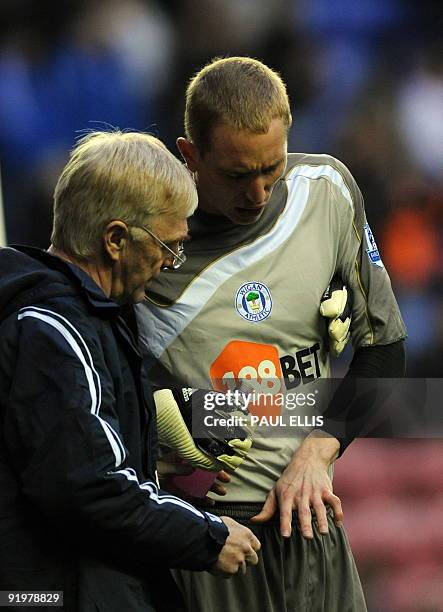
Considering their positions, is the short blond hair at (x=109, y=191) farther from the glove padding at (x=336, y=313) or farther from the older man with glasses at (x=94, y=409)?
the glove padding at (x=336, y=313)

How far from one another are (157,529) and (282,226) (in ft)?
2.58

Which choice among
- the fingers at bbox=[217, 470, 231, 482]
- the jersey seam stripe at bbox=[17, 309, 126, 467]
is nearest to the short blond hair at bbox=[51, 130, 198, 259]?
the jersey seam stripe at bbox=[17, 309, 126, 467]

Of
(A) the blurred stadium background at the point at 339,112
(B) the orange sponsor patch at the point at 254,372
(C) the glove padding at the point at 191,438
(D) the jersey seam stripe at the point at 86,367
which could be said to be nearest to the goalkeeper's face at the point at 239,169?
(B) the orange sponsor patch at the point at 254,372

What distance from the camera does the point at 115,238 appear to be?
176cm

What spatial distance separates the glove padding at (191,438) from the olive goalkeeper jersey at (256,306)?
0.22ft

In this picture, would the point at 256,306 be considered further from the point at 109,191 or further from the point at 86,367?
the point at 86,367

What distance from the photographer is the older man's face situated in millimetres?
1785

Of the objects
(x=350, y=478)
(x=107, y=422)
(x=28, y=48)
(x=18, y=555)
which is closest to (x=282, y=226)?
(x=107, y=422)

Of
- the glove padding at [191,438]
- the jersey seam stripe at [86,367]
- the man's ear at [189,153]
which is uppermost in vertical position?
the man's ear at [189,153]

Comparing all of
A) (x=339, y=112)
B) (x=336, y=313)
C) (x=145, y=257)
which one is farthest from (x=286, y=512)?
(x=339, y=112)

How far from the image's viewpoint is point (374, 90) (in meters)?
5.07

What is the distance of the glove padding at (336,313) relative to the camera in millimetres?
2162

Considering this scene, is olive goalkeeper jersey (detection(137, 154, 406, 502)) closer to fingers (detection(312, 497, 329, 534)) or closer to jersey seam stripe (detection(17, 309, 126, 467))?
fingers (detection(312, 497, 329, 534))

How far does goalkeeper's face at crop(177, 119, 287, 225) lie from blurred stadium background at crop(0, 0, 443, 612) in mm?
1906
